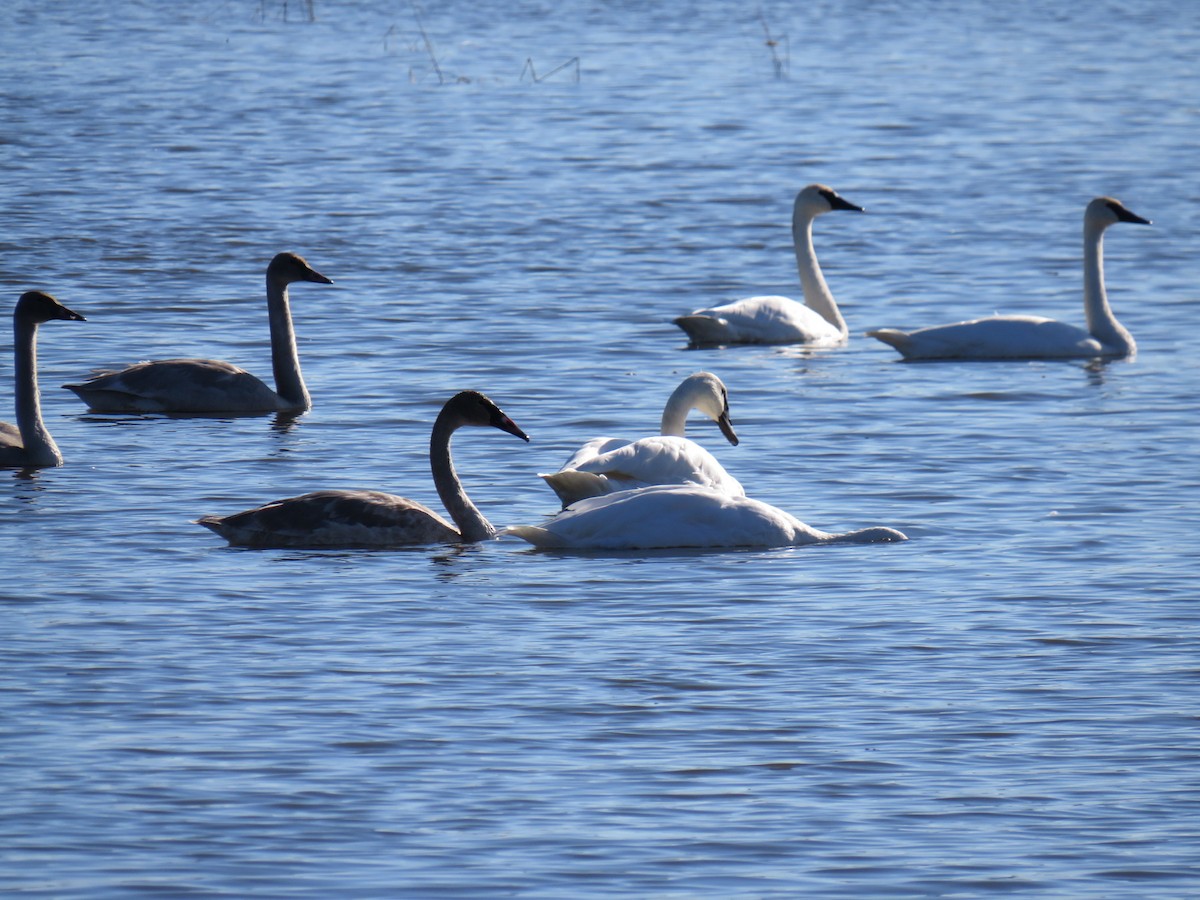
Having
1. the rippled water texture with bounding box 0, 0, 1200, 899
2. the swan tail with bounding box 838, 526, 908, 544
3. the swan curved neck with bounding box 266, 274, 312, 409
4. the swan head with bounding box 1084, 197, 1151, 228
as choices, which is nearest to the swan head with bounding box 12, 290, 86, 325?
the rippled water texture with bounding box 0, 0, 1200, 899

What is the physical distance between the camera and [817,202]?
56.3ft

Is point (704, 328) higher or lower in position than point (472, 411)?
lower

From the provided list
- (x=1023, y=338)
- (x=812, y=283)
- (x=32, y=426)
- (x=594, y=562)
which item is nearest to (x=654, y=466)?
(x=594, y=562)

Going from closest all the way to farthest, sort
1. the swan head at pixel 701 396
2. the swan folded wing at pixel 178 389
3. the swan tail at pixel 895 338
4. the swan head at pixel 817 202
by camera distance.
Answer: the swan head at pixel 701 396 → the swan folded wing at pixel 178 389 → the swan tail at pixel 895 338 → the swan head at pixel 817 202

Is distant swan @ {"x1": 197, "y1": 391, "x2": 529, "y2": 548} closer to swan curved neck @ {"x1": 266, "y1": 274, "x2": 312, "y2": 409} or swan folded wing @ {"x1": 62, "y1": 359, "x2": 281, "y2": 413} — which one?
swan folded wing @ {"x1": 62, "y1": 359, "x2": 281, "y2": 413}

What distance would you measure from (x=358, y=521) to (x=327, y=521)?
0.12 m

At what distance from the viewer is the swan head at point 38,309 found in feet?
39.1

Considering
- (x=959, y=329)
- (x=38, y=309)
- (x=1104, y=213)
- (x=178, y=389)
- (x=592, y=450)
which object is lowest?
(x=959, y=329)

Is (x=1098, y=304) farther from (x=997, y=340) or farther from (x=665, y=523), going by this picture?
(x=665, y=523)

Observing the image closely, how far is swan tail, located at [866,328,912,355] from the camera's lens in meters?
14.6

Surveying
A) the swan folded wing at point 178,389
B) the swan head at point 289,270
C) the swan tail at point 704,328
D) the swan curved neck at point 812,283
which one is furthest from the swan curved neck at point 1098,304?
the swan folded wing at point 178,389

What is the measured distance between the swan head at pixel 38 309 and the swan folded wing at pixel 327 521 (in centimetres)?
261

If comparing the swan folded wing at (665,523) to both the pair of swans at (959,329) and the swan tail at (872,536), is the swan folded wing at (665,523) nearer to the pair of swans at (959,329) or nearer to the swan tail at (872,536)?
the swan tail at (872,536)

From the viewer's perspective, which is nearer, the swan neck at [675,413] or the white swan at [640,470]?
the white swan at [640,470]
